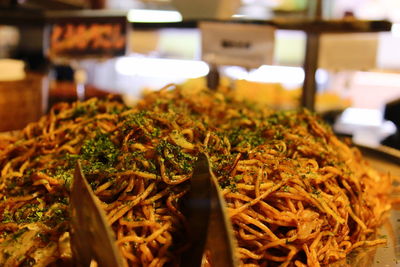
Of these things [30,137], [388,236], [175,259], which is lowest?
[388,236]

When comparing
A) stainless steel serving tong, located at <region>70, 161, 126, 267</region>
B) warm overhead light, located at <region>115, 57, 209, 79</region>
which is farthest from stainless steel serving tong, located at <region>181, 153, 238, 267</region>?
warm overhead light, located at <region>115, 57, 209, 79</region>

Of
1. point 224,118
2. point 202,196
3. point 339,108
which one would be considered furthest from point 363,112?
point 202,196

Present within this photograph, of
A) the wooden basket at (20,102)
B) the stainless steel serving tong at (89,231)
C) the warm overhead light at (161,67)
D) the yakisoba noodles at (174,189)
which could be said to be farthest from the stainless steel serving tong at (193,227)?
the warm overhead light at (161,67)

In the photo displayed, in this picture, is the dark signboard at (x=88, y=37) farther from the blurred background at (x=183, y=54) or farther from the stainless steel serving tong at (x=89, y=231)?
the stainless steel serving tong at (x=89, y=231)

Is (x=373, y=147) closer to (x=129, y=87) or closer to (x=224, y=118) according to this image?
(x=224, y=118)

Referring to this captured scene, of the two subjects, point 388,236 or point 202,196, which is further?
point 388,236

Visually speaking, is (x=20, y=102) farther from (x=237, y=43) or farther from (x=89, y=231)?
(x=89, y=231)
